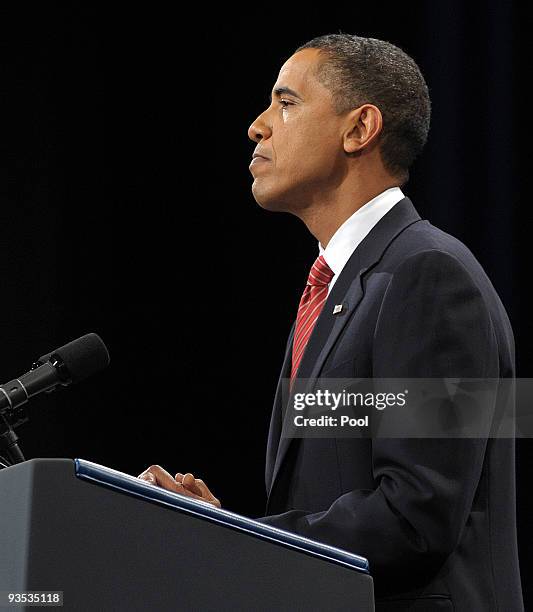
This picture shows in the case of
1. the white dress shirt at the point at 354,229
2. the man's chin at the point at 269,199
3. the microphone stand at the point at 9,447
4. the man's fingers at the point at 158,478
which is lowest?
the man's fingers at the point at 158,478

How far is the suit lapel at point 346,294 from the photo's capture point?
1.73 meters

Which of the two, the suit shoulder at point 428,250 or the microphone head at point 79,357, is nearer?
the microphone head at point 79,357

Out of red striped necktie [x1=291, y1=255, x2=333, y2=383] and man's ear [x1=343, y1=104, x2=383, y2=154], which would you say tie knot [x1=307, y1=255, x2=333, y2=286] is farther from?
man's ear [x1=343, y1=104, x2=383, y2=154]

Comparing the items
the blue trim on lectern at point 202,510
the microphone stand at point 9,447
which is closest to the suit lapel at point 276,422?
the microphone stand at point 9,447

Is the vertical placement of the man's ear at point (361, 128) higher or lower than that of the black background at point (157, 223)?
lower

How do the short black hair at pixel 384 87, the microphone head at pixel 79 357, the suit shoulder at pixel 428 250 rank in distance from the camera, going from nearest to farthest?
the microphone head at pixel 79 357
the suit shoulder at pixel 428 250
the short black hair at pixel 384 87

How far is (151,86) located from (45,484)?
9.38ft

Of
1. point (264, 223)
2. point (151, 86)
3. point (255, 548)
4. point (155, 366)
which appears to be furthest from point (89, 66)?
point (255, 548)

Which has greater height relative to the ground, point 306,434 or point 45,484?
point 306,434

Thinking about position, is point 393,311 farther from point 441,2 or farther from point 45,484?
point 441,2

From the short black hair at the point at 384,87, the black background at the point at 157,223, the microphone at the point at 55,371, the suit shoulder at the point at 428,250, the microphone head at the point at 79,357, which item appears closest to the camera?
the microphone at the point at 55,371

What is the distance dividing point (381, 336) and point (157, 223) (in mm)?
2078

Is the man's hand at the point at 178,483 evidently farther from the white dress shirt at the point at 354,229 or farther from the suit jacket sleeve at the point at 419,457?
the white dress shirt at the point at 354,229

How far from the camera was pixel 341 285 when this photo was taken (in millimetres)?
1824
